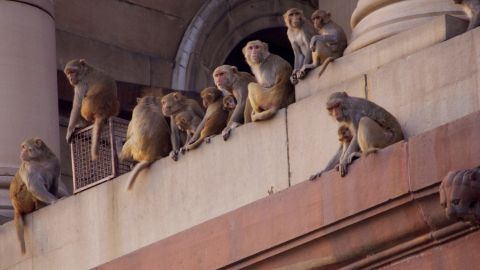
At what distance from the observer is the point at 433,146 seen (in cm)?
4178

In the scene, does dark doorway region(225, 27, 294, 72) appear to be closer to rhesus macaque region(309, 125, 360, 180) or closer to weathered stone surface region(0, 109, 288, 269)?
weathered stone surface region(0, 109, 288, 269)

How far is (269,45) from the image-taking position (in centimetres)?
6281

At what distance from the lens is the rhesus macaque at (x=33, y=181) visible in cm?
4981

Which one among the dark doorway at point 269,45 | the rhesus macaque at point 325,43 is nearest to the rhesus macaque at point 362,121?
the rhesus macaque at point 325,43

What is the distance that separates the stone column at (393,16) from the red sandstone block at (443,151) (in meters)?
3.15

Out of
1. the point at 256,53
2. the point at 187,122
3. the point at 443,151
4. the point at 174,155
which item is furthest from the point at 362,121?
the point at 187,122

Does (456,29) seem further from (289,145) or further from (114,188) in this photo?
(114,188)

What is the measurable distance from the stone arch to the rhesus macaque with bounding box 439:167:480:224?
2043 cm

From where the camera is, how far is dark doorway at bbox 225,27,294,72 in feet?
204

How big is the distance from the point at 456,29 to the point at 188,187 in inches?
222

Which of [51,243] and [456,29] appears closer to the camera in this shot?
[456,29]

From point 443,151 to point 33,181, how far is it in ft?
34.5

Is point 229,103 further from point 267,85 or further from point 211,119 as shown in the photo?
point 267,85

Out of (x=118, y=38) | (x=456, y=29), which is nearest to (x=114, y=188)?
(x=456, y=29)
